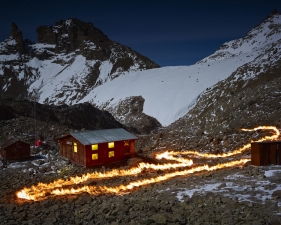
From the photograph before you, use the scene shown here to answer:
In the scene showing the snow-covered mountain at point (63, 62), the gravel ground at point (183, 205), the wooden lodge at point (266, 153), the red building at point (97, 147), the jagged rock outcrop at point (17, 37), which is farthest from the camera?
the jagged rock outcrop at point (17, 37)

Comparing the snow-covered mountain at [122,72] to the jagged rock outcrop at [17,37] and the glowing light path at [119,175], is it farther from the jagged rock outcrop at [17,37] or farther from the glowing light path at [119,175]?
the glowing light path at [119,175]

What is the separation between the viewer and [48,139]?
105ft

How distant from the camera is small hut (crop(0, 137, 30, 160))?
82.7ft

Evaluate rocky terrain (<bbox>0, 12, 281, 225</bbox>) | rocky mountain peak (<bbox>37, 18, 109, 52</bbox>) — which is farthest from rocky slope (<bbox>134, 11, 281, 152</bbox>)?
rocky mountain peak (<bbox>37, 18, 109, 52</bbox>)

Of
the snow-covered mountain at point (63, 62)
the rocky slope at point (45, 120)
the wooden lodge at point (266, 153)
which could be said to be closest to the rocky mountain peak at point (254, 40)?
the snow-covered mountain at point (63, 62)

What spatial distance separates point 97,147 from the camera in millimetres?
25328

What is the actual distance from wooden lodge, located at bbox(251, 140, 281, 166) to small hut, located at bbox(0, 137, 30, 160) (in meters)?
19.6

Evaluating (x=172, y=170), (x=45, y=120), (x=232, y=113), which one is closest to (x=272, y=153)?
(x=172, y=170)

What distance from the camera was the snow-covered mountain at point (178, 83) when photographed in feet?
164

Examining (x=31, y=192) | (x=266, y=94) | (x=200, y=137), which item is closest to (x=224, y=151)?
(x=200, y=137)

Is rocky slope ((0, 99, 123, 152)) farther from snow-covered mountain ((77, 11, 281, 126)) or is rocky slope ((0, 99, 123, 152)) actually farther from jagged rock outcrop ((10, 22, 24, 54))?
jagged rock outcrop ((10, 22, 24, 54))

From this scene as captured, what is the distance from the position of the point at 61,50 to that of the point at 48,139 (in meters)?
122

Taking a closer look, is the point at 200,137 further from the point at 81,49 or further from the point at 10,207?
the point at 81,49

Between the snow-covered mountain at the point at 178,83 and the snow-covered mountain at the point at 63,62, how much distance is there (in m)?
21.7
